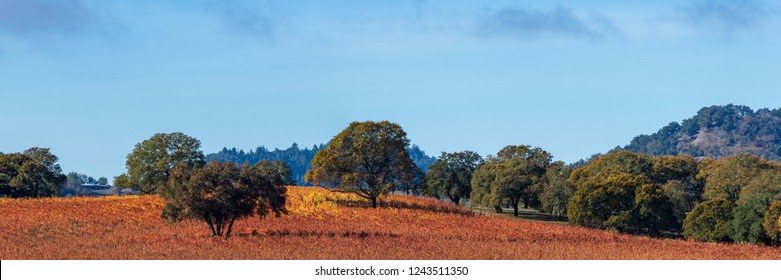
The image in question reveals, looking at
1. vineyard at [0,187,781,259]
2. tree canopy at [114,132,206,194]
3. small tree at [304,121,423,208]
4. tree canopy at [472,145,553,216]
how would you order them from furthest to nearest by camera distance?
1. tree canopy at [472,145,553,216]
2. tree canopy at [114,132,206,194]
3. small tree at [304,121,423,208]
4. vineyard at [0,187,781,259]

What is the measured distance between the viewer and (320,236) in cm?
6153

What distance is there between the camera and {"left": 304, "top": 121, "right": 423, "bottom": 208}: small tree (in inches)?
3401

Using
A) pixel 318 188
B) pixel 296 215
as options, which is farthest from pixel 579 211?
pixel 296 215

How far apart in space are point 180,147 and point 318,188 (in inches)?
952

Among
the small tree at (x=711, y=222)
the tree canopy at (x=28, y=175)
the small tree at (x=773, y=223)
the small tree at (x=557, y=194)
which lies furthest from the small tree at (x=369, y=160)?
the tree canopy at (x=28, y=175)

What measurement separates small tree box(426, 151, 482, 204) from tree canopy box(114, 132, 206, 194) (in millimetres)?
50898

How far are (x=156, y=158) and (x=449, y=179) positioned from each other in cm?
5972

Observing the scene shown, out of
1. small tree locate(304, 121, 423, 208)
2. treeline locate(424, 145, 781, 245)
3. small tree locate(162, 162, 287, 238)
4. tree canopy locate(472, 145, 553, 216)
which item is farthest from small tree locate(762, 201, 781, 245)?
small tree locate(162, 162, 287, 238)

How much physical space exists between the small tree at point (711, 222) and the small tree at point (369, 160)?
3052cm

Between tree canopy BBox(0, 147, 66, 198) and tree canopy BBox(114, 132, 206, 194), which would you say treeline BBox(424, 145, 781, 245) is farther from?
tree canopy BBox(0, 147, 66, 198)

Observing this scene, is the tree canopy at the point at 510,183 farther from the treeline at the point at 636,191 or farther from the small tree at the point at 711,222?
the small tree at the point at 711,222

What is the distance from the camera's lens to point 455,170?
6220 inches

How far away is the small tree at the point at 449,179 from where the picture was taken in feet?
501

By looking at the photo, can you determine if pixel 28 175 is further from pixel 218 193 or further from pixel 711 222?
pixel 711 222
